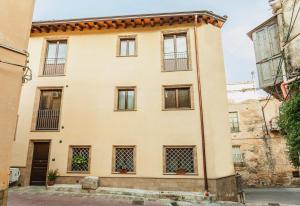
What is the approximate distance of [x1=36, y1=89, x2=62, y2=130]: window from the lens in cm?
1227

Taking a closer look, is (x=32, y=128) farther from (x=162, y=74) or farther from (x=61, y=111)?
(x=162, y=74)

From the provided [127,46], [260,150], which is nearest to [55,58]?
[127,46]

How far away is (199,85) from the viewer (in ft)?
38.3

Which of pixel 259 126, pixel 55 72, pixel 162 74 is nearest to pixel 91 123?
pixel 55 72

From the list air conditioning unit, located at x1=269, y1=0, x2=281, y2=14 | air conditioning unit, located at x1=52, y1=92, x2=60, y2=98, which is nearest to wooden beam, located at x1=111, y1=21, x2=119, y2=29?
air conditioning unit, located at x1=52, y1=92, x2=60, y2=98

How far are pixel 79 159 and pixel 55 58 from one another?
633cm

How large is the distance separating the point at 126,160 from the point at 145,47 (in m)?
6.50

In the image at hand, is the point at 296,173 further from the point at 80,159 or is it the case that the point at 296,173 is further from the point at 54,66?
the point at 54,66

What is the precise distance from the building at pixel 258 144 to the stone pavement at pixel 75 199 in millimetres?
10237

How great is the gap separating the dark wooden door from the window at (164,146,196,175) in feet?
21.7

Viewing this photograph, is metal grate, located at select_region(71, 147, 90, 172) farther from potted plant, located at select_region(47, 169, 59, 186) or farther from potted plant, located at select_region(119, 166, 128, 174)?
potted plant, located at select_region(119, 166, 128, 174)

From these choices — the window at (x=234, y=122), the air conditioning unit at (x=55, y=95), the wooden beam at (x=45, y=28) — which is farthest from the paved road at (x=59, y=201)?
the window at (x=234, y=122)

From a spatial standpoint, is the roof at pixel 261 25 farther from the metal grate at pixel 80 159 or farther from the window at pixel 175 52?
the metal grate at pixel 80 159

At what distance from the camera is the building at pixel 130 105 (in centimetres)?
1101
